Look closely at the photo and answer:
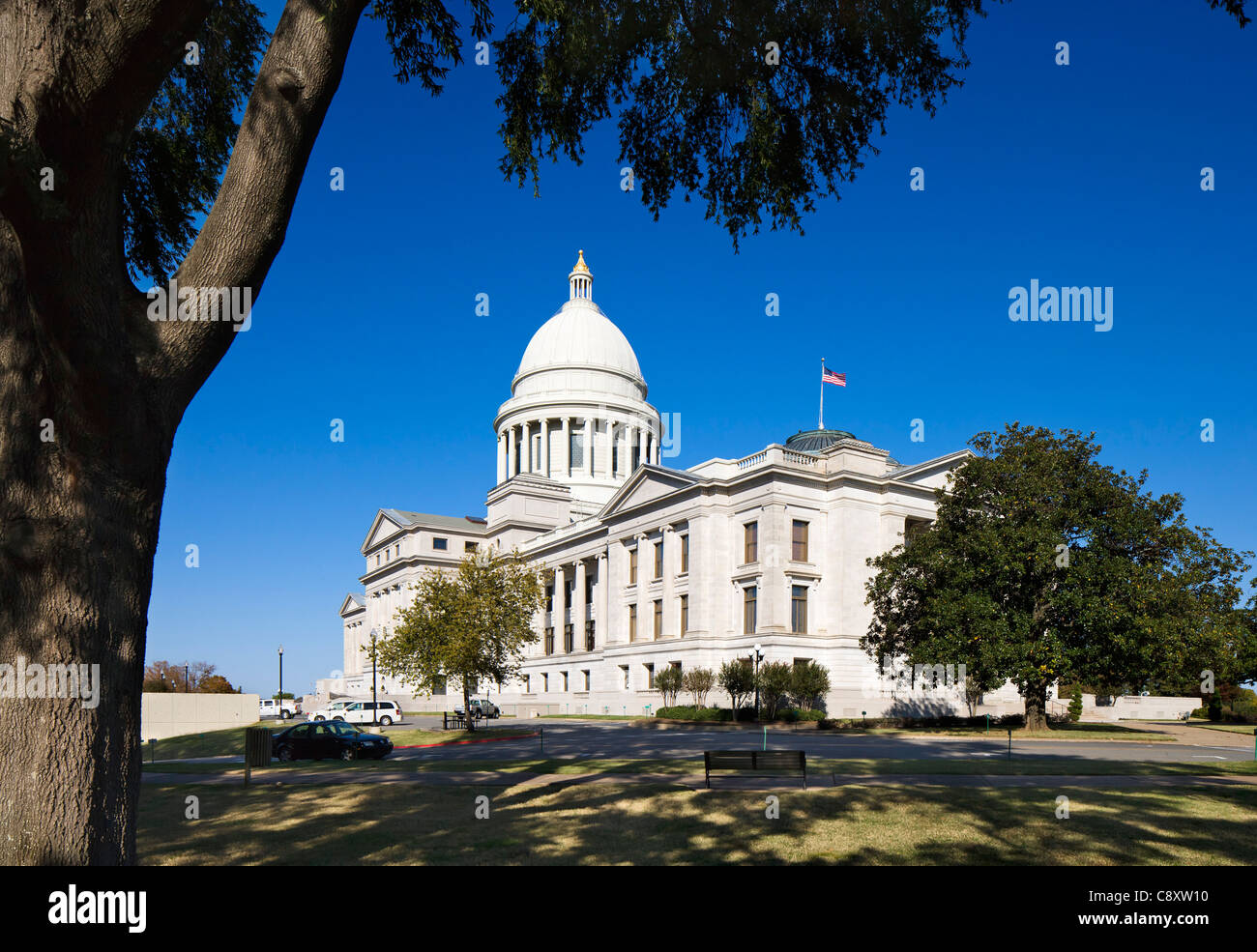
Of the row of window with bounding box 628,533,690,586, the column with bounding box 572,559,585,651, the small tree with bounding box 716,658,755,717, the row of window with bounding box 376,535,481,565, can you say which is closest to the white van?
the row of window with bounding box 628,533,690,586

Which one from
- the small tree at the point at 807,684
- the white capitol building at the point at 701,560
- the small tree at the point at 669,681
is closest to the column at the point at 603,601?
the white capitol building at the point at 701,560

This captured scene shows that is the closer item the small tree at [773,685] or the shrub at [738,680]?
the small tree at [773,685]

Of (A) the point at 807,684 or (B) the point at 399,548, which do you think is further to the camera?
(B) the point at 399,548

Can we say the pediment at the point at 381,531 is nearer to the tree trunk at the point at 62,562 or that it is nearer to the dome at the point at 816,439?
the dome at the point at 816,439

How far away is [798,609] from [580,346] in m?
54.7

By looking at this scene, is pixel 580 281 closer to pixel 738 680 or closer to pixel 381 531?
pixel 381 531

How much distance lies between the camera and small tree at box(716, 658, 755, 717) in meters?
49.6

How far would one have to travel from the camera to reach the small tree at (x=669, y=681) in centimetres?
5641

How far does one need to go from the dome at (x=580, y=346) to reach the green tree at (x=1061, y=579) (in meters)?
62.7

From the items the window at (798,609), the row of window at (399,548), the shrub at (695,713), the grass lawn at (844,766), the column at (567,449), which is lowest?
the shrub at (695,713)

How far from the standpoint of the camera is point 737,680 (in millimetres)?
49938

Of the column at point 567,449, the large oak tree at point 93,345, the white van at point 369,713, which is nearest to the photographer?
the large oak tree at point 93,345

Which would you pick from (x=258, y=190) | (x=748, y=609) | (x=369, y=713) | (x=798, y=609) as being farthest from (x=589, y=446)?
(x=258, y=190)

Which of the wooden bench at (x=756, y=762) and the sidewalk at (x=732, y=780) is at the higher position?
the wooden bench at (x=756, y=762)
